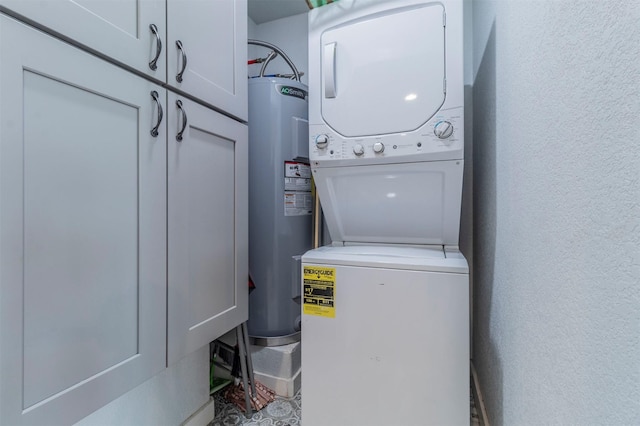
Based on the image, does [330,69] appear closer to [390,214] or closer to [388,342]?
[390,214]

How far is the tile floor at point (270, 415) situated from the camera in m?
1.36

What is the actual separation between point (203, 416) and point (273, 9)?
246 centimetres

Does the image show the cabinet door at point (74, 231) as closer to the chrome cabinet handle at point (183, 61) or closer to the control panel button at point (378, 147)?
the chrome cabinet handle at point (183, 61)

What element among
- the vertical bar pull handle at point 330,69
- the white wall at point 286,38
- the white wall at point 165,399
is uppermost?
the white wall at point 286,38

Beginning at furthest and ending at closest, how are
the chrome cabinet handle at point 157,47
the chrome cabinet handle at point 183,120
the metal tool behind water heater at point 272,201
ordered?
the metal tool behind water heater at point 272,201 < the chrome cabinet handle at point 183,120 < the chrome cabinet handle at point 157,47

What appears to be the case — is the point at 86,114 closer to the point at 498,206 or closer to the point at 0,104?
the point at 0,104

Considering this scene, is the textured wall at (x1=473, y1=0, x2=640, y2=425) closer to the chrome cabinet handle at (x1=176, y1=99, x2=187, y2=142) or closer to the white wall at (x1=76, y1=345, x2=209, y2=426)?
the chrome cabinet handle at (x1=176, y1=99, x2=187, y2=142)

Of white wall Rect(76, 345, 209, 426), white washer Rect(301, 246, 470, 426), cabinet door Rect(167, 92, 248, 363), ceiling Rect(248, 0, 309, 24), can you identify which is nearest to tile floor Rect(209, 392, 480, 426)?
white wall Rect(76, 345, 209, 426)

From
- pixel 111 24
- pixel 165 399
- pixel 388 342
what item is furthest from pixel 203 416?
pixel 111 24

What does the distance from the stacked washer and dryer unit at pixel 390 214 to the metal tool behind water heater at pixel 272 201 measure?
1.12ft

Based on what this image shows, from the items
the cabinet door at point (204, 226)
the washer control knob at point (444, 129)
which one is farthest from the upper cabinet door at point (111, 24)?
the washer control knob at point (444, 129)

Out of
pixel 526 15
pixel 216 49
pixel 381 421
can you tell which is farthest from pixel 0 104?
pixel 381 421

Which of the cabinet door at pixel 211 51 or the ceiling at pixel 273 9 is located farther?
the ceiling at pixel 273 9

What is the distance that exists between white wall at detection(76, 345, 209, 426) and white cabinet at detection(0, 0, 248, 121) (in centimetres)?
109
